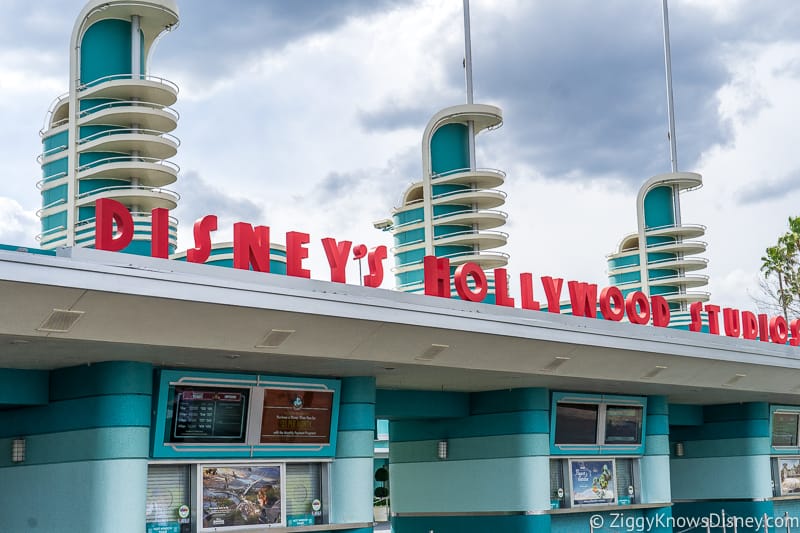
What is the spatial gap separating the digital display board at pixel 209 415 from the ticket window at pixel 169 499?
18.7 inches

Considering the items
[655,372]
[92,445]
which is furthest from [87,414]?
[655,372]

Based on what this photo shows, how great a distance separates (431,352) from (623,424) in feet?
26.2

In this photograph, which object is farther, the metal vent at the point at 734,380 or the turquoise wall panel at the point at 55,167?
the turquoise wall panel at the point at 55,167

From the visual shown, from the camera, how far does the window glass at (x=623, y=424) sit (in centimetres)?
2172

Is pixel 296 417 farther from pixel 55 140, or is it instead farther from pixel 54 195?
pixel 55 140

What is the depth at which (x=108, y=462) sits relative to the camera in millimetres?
13242

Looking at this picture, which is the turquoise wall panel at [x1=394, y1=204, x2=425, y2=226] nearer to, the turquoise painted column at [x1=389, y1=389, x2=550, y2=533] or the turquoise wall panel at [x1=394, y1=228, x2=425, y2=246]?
the turquoise wall panel at [x1=394, y1=228, x2=425, y2=246]

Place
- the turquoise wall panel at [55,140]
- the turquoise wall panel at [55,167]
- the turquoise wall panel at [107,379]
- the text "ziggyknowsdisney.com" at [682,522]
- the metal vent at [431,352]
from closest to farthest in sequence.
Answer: the turquoise wall panel at [107,379] → the metal vent at [431,352] → the text "ziggyknowsdisney.com" at [682,522] → the turquoise wall panel at [55,167] → the turquoise wall panel at [55,140]

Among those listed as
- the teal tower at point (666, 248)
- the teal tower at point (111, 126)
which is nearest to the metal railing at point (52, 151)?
the teal tower at point (111, 126)

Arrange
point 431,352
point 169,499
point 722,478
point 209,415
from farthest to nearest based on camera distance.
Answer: point 722,478 → point 431,352 → point 209,415 → point 169,499

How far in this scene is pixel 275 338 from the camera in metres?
13.4

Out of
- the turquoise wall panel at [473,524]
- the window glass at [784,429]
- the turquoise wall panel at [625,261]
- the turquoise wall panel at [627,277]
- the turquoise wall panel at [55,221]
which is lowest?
the turquoise wall panel at [473,524]

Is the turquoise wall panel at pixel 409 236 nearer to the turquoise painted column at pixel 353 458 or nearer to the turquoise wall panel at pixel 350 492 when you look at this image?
the turquoise painted column at pixel 353 458

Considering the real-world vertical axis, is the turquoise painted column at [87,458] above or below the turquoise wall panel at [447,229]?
below
